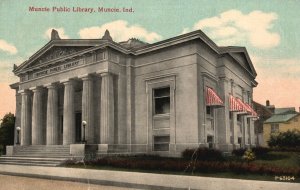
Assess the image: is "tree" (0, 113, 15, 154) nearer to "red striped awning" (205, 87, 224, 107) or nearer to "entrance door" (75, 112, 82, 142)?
"entrance door" (75, 112, 82, 142)

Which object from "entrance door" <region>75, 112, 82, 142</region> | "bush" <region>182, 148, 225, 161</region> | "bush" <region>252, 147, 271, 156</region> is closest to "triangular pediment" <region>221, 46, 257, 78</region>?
"bush" <region>252, 147, 271, 156</region>

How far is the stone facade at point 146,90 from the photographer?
65.6 feet

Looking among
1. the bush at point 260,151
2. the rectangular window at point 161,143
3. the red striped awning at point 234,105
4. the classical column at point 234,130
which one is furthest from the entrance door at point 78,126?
the bush at point 260,151

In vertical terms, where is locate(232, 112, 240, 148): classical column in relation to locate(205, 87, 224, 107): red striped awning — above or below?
below

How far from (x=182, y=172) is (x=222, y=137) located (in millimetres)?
9028

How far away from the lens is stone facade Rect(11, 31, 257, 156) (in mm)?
20000

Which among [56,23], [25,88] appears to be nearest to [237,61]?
[56,23]

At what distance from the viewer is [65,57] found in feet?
75.8

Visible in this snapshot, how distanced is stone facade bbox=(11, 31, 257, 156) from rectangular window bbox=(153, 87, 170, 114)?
0.22 ft

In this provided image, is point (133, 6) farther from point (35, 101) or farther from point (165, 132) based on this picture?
point (35, 101)

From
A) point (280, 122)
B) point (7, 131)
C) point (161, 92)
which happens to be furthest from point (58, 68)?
point (280, 122)

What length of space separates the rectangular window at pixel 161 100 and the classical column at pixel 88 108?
441cm

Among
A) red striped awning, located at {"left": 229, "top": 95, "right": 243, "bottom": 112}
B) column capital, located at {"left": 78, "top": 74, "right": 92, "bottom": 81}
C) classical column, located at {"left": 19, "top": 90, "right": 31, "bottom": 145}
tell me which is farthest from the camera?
classical column, located at {"left": 19, "top": 90, "right": 31, "bottom": 145}

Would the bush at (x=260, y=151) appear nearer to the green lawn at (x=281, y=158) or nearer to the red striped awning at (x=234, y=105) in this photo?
the green lawn at (x=281, y=158)
